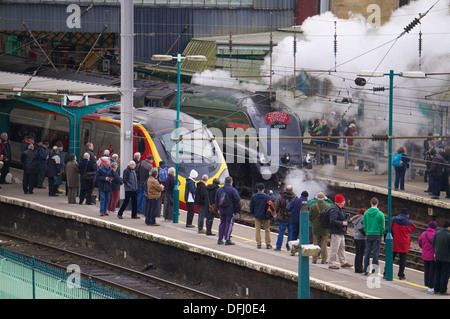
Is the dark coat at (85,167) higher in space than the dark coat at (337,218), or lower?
higher

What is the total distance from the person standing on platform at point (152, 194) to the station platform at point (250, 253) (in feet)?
0.90

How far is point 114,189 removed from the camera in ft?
71.7

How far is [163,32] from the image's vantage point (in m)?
41.2

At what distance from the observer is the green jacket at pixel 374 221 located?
55.1ft

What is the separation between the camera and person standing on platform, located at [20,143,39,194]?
24.0 m

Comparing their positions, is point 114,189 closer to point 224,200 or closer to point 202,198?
point 202,198

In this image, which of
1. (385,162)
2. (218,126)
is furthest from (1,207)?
(385,162)

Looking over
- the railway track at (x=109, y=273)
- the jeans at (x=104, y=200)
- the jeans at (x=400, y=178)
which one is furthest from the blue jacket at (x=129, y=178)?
the jeans at (x=400, y=178)

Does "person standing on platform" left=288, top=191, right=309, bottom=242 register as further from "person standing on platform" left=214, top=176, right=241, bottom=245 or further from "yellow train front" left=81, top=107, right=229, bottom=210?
"yellow train front" left=81, top=107, right=229, bottom=210

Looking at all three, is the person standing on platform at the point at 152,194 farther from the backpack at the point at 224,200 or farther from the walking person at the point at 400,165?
the walking person at the point at 400,165

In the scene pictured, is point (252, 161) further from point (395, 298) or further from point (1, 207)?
point (395, 298)

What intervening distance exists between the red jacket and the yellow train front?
23.0ft

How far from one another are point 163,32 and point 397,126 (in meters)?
14.3

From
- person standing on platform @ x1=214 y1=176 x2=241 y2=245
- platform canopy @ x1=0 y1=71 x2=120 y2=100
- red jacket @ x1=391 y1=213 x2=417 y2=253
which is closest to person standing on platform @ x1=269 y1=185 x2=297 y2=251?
person standing on platform @ x1=214 y1=176 x2=241 y2=245
